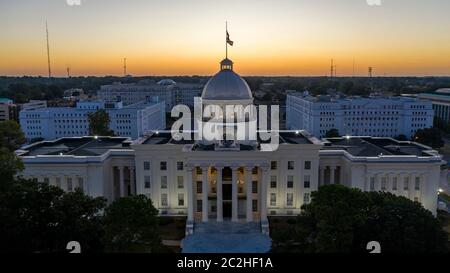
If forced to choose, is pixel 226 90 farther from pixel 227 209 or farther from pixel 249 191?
A: pixel 227 209

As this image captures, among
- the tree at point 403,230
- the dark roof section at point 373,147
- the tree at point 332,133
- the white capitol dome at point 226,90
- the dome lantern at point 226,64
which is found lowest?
the tree at point 332,133

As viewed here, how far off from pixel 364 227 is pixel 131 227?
745 inches

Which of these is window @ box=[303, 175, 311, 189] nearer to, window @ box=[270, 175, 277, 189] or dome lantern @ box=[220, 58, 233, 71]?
window @ box=[270, 175, 277, 189]

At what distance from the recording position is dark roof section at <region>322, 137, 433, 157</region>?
53.5 meters

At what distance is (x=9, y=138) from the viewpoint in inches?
2633

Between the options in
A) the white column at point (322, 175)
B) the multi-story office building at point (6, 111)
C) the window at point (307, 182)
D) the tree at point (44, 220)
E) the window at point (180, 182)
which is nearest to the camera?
the tree at point (44, 220)

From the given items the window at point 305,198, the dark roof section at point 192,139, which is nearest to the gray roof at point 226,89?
the dark roof section at point 192,139

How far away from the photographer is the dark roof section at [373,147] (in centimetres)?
5347

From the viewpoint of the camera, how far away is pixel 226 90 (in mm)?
52312

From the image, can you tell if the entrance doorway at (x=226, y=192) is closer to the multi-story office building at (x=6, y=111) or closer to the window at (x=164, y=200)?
the window at (x=164, y=200)

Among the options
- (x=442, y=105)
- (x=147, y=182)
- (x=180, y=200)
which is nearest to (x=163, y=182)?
(x=147, y=182)

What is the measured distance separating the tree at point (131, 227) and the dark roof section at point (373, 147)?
30.6 metres

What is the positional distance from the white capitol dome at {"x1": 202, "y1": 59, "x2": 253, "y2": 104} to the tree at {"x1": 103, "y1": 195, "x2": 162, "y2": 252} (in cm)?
2153

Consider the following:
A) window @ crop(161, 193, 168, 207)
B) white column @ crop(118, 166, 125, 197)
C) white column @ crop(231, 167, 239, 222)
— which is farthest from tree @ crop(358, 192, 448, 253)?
white column @ crop(118, 166, 125, 197)
